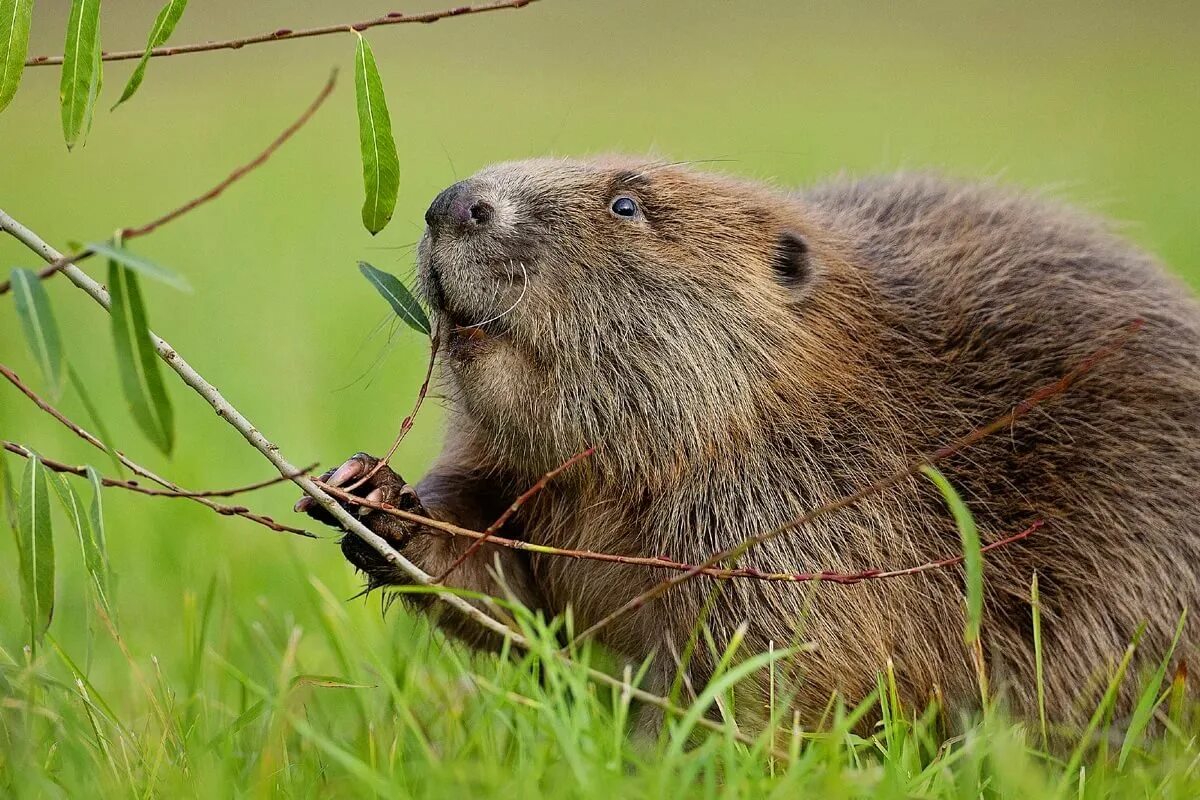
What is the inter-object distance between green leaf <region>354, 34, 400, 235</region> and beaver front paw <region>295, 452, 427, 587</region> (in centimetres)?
53

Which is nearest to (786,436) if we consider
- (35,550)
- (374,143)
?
(374,143)

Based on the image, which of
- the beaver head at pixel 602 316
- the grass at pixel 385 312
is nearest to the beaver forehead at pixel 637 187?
the beaver head at pixel 602 316

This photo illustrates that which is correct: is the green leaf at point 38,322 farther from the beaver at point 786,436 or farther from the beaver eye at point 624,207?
the beaver eye at point 624,207

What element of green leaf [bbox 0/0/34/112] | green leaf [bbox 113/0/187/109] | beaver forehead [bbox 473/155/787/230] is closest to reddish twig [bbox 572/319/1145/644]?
beaver forehead [bbox 473/155/787/230]

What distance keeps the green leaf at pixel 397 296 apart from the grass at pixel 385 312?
1.24ft

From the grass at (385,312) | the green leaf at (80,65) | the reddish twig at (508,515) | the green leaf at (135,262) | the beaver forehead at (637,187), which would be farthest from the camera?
the beaver forehead at (637,187)

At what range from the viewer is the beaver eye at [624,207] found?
3.11 meters

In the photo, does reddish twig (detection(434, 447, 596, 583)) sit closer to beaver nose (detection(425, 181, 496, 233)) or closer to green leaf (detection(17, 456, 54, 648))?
beaver nose (detection(425, 181, 496, 233))

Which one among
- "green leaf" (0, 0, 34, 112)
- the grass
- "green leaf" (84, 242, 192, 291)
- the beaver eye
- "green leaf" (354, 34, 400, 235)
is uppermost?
"green leaf" (0, 0, 34, 112)

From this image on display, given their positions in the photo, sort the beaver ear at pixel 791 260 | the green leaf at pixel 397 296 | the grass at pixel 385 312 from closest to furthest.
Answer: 1. the grass at pixel 385 312
2. the green leaf at pixel 397 296
3. the beaver ear at pixel 791 260

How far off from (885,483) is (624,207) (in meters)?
0.96

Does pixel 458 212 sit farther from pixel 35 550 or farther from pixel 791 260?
pixel 35 550

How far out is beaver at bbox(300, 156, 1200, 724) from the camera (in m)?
2.94

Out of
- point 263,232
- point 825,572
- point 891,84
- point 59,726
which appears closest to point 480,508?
point 825,572
